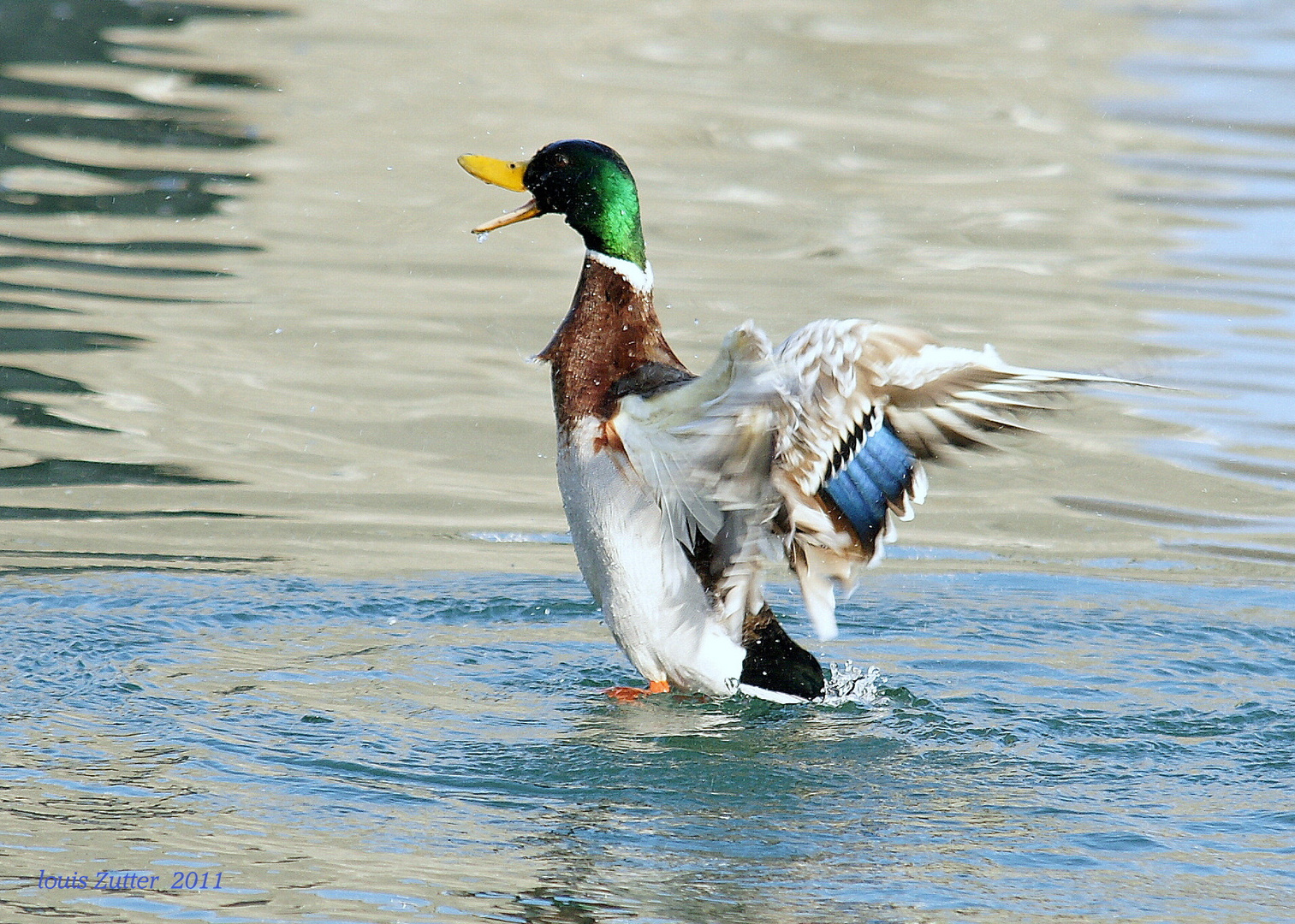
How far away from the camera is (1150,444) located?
7.73 meters

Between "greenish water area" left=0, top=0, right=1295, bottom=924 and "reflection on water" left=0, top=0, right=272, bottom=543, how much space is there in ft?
0.11

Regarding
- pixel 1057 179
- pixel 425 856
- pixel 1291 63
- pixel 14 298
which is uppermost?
pixel 1291 63

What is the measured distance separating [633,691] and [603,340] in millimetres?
969

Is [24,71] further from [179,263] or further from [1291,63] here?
[1291,63]

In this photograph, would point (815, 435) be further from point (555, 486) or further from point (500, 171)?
point (555, 486)

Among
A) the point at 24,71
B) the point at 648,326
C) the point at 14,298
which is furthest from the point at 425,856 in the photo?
the point at 24,71

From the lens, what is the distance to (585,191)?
5.32 m

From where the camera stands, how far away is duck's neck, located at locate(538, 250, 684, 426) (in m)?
4.99

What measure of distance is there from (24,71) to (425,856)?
994cm

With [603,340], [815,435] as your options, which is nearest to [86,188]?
[603,340]

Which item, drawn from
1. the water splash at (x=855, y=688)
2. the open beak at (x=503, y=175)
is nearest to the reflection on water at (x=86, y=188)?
the open beak at (x=503, y=175)

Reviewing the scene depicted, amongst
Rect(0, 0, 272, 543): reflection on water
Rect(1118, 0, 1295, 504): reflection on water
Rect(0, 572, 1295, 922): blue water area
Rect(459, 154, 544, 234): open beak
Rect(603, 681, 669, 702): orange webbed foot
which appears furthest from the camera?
Rect(1118, 0, 1295, 504): reflection on water

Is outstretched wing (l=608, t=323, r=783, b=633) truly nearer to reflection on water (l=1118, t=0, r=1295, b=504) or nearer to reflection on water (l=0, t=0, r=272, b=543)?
reflection on water (l=0, t=0, r=272, b=543)

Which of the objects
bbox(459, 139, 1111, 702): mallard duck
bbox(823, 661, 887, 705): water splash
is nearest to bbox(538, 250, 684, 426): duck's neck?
bbox(459, 139, 1111, 702): mallard duck
